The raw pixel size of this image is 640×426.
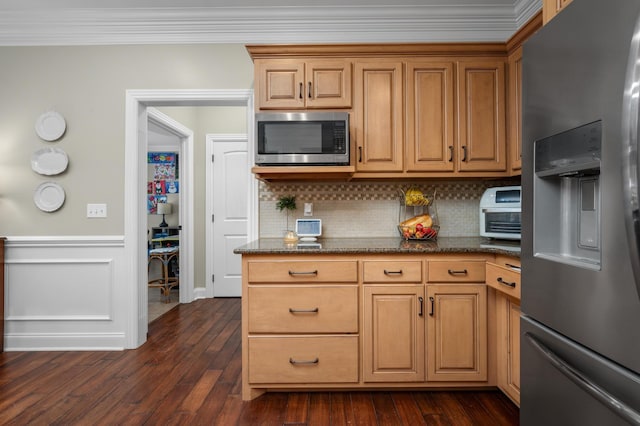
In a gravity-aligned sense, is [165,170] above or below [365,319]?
above

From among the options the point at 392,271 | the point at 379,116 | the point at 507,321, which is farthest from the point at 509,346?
the point at 379,116

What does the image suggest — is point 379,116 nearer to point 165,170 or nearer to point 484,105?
point 484,105

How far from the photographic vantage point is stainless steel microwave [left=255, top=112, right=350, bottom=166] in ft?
8.36

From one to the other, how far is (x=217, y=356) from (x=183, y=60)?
2.36 metres

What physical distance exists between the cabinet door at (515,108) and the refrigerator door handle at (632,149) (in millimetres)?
1925

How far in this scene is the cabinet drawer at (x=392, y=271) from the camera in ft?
7.52

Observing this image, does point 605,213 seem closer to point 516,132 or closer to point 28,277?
point 516,132

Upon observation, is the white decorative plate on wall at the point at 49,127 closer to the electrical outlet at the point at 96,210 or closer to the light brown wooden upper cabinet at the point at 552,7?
the electrical outlet at the point at 96,210

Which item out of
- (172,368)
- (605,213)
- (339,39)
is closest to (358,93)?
(339,39)

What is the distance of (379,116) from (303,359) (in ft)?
5.52

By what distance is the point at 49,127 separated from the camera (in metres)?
3.09

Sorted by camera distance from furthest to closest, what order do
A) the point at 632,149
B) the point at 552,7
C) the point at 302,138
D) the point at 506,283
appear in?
the point at 302,138, the point at 506,283, the point at 552,7, the point at 632,149

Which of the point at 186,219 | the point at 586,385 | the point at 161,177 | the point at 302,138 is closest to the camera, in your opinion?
the point at 586,385

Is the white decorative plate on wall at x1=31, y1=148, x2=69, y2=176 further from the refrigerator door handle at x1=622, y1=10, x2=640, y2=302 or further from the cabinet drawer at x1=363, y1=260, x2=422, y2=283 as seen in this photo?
the refrigerator door handle at x1=622, y1=10, x2=640, y2=302
